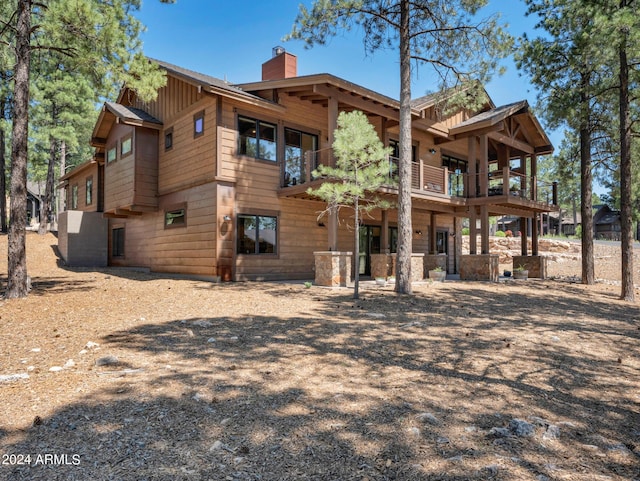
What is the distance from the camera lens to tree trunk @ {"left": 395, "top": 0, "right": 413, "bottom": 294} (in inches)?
412

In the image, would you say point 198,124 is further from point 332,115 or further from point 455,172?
point 455,172

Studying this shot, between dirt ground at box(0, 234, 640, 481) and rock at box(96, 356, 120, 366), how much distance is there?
17 millimetres

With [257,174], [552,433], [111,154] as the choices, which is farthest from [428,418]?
[111,154]

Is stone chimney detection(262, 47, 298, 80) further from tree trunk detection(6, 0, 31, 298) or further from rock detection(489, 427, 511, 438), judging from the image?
rock detection(489, 427, 511, 438)

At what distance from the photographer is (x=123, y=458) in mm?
2514

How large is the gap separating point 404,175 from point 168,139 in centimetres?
966

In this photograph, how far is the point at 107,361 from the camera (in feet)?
13.9

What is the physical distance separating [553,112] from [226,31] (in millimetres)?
12877

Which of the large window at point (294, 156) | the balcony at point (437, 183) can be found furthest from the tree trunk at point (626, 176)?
the large window at point (294, 156)

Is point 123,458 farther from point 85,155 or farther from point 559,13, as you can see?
point 85,155

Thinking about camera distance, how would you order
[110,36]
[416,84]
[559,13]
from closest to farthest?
[110,36], [416,84], [559,13]

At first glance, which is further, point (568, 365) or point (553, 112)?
point (553, 112)

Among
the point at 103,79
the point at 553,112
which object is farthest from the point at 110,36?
the point at 553,112

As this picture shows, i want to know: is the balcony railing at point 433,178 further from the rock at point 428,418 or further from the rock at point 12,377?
the rock at point 428,418
